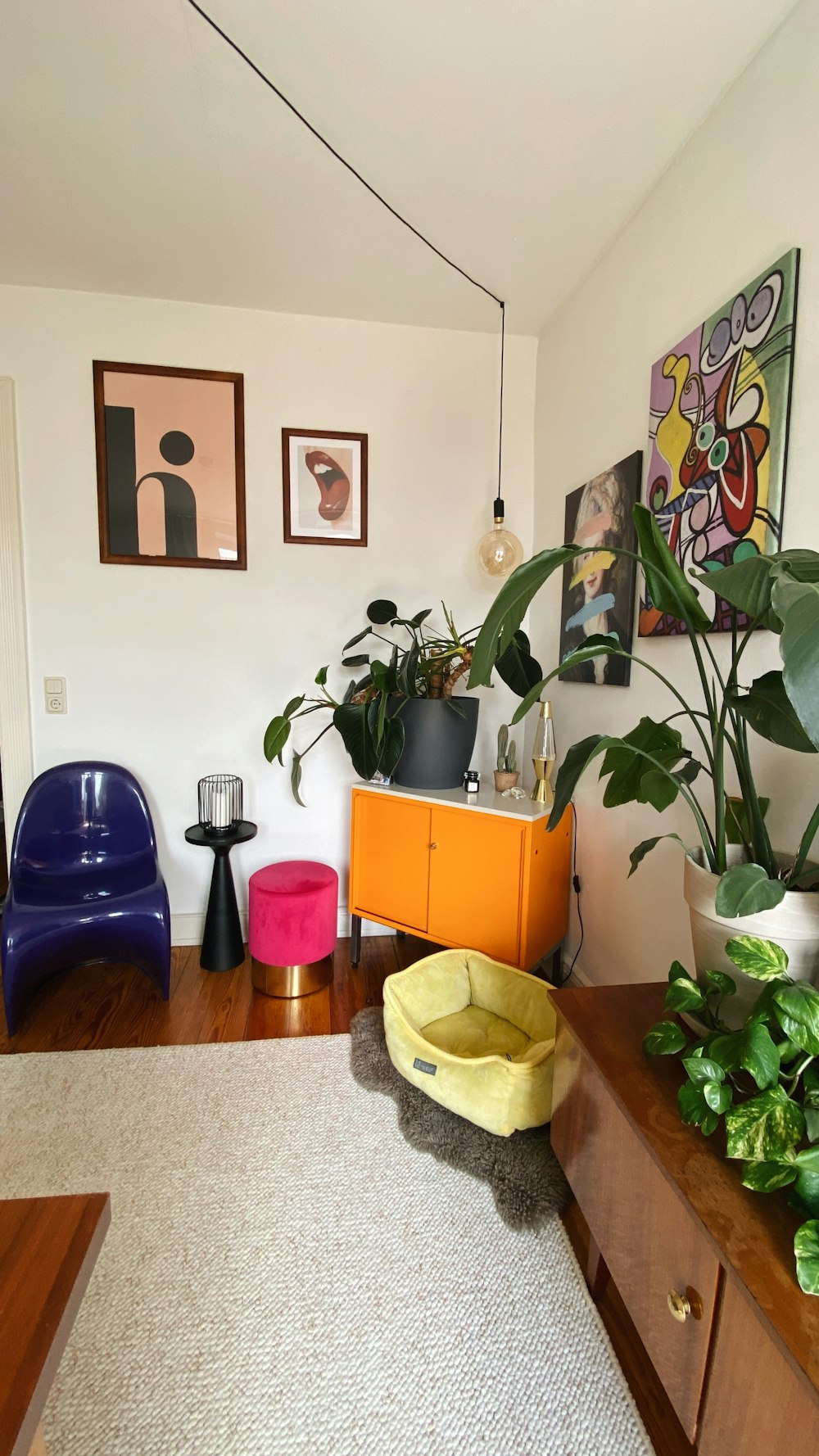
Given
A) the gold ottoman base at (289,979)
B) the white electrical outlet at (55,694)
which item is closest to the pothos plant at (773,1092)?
the gold ottoman base at (289,979)

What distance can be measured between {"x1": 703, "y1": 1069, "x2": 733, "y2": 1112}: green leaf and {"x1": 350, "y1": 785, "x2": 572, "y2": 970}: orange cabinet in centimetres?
93

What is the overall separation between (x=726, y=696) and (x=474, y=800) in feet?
3.30

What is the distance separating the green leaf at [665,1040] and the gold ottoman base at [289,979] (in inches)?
51.6

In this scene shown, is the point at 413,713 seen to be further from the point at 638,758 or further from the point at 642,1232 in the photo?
the point at 642,1232

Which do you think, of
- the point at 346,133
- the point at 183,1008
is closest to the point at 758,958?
the point at 183,1008

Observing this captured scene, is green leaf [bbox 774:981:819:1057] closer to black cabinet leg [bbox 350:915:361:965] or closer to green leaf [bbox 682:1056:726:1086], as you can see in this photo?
green leaf [bbox 682:1056:726:1086]

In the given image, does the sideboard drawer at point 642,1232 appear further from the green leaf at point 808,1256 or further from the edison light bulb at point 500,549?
the edison light bulb at point 500,549

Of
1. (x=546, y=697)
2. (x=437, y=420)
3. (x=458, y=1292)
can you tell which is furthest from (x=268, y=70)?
(x=458, y=1292)

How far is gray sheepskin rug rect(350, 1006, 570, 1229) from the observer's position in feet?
3.83

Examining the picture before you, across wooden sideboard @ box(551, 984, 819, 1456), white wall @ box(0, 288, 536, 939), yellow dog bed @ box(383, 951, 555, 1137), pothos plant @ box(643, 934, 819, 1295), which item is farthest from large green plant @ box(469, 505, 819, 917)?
white wall @ box(0, 288, 536, 939)

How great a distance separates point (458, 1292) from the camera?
40.1 inches

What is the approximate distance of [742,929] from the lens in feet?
2.64

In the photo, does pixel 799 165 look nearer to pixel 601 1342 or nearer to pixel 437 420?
pixel 437 420

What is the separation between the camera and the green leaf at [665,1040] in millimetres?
808
